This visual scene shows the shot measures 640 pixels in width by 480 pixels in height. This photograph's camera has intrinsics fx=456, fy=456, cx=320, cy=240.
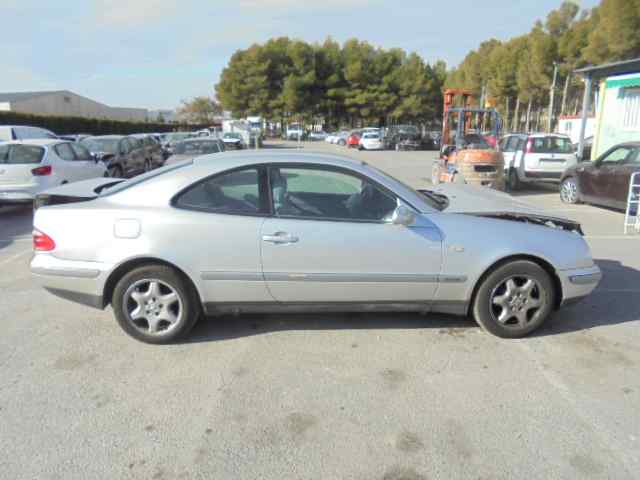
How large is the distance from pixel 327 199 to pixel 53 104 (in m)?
58.1

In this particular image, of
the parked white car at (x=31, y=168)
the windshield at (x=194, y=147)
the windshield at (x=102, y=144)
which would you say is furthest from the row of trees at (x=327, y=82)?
the parked white car at (x=31, y=168)

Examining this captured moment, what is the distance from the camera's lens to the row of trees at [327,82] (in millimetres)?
52844

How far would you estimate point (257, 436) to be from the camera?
104 inches

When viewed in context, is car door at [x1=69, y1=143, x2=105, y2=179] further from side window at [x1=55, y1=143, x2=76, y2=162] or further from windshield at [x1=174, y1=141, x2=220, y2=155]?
windshield at [x1=174, y1=141, x2=220, y2=155]

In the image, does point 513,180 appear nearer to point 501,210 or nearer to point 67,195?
point 501,210

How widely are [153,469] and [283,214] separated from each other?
6.28 ft

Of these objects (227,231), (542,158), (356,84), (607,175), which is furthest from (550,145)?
(356,84)

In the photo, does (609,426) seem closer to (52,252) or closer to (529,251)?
(529,251)

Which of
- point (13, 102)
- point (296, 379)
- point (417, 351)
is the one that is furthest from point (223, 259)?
point (13, 102)

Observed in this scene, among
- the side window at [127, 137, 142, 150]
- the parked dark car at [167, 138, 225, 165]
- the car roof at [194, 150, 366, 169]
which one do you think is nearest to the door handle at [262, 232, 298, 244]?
the car roof at [194, 150, 366, 169]

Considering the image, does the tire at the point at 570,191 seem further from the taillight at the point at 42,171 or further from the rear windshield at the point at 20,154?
the rear windshield at the point at 20,154

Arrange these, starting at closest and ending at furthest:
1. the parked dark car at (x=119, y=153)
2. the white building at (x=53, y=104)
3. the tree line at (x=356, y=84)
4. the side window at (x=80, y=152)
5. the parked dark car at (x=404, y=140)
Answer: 1. the side window at (x=80, y=152)
2. the parked dark car at (x=119, y=153)
3. the parked dark car at (x=404, y=140)
4. the white building at (x=53, y=104)
5. the tree line at (x=356, y=84)

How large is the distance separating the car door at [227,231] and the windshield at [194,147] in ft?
32.1

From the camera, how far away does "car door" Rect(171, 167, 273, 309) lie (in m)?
3.49
